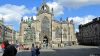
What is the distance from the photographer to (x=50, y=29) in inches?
4717

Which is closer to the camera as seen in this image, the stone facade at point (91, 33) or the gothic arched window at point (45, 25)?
the stone facade at point (91, 33)

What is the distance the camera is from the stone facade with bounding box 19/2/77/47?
119 metres

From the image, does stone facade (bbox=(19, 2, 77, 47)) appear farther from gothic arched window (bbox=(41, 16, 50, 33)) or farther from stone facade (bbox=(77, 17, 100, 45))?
stone facade (bbox=(77, 17, 100, 45))

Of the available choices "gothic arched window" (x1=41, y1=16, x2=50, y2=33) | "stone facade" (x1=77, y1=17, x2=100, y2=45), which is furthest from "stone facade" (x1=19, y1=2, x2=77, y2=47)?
"stone facade" (x1=77, y1=17, x2=100, y2=45)

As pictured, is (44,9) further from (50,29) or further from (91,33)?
(91,33)

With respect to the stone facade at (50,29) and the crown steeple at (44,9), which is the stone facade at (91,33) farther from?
the crown steeple at (44,9)

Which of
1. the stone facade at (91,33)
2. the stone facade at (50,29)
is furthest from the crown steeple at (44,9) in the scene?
the stone facade at (91,33)

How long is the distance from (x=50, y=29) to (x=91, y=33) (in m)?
16.9

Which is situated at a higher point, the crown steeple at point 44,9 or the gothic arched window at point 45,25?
the crown steeple at point 44,9

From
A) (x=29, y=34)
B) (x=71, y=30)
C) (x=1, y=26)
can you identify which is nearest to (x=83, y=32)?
(x=71, y=30)

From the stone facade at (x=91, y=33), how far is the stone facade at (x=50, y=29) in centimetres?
750

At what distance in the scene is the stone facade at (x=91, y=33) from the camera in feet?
366

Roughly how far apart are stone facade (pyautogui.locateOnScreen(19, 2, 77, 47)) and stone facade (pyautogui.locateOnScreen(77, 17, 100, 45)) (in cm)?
750

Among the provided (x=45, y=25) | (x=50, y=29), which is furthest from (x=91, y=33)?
(x=45, y=25)
